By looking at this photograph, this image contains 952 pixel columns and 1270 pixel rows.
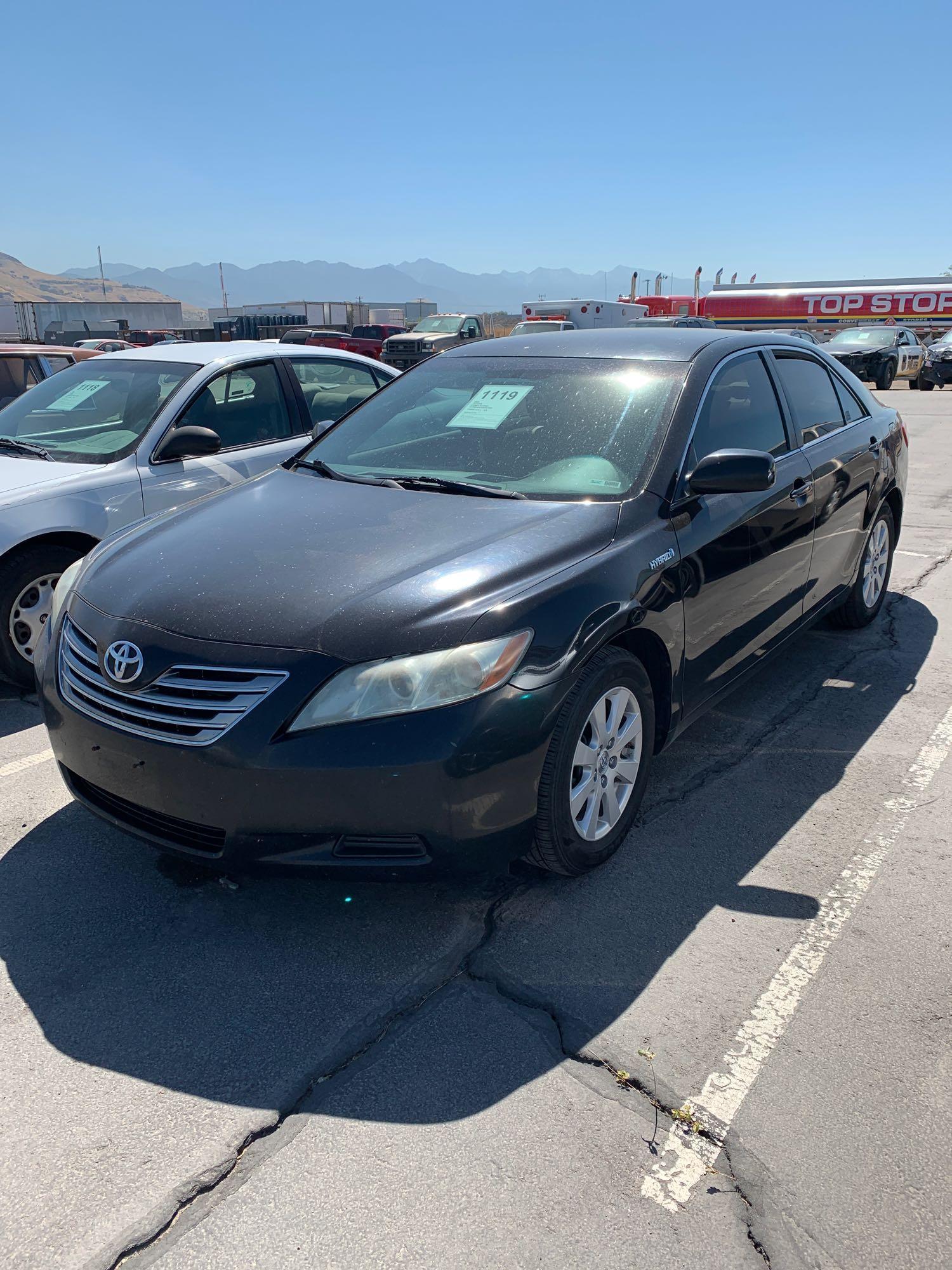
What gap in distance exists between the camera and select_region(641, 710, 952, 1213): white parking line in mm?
2062

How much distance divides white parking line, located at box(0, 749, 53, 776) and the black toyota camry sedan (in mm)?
1032

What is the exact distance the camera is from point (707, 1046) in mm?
2424

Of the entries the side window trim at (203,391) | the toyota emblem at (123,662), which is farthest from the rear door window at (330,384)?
the toyota emblem at (123,662)

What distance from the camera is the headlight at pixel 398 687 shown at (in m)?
2.53

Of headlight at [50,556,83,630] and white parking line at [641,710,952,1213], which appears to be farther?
headlight at [50,556,83,630]

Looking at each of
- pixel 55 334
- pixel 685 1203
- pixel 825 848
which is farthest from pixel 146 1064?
pixel 55 334

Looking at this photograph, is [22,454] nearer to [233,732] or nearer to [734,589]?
[233,732]

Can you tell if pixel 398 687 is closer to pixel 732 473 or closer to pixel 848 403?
pixel 732 473

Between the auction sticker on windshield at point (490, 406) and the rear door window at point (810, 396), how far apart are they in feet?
4.40

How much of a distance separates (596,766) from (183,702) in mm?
1256

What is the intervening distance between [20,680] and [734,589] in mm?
3467

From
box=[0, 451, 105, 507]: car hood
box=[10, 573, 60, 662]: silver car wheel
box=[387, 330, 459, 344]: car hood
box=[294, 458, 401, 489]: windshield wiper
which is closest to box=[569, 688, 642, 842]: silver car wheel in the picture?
box=[294, 458, 401, 489]: windshield wiper

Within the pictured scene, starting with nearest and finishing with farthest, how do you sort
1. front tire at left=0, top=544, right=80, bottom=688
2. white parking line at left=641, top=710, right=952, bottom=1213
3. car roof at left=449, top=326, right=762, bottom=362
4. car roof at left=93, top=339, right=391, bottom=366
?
white parking line at left=641, top=710, right=952, bottom=1213 < car roof at left=449, top=326, right=762, bottom=362 < front tire at left=0, top=544, right=80, bottom=688 < car roof at left=93, top=339, right=391, bottom=366

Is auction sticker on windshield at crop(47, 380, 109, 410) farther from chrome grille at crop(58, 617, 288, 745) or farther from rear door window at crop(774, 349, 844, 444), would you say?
rear door window at crop(774, 349, 844, 444)
